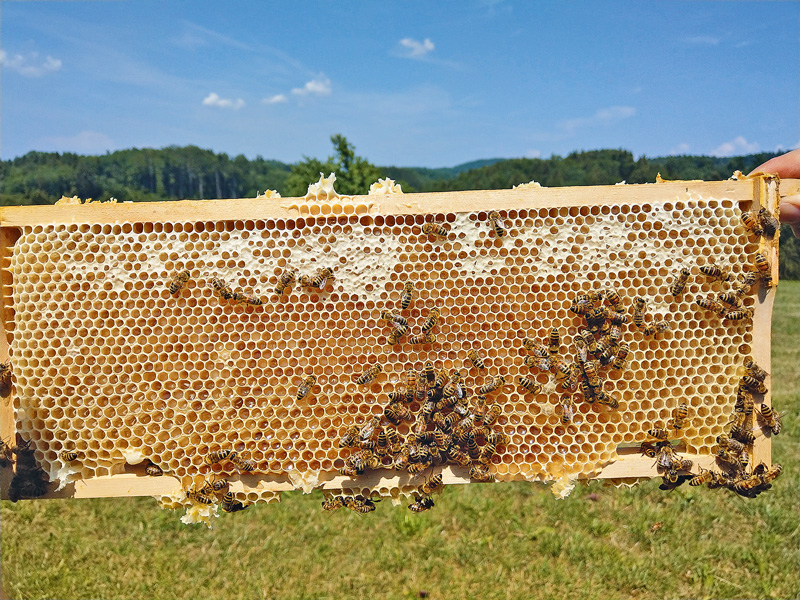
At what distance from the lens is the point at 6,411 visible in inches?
155

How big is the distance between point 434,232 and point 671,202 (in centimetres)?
199

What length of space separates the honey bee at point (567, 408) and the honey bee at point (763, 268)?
1847mm

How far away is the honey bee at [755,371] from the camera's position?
376 centimetres

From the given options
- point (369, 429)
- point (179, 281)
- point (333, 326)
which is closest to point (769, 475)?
point (369, 429)

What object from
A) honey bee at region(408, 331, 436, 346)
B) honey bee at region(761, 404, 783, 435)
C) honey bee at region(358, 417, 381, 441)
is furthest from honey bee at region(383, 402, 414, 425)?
honey bee at region(761, 404, 783, 435)

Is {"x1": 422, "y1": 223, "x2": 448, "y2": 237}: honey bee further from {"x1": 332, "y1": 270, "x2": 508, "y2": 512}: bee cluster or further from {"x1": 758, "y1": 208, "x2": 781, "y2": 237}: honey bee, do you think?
{"x1": 758, "y1": 208, "x2": 781, "y2": 237}: honey bee

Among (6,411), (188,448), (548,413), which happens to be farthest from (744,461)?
(6,411)

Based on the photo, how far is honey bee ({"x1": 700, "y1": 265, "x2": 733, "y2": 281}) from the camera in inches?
146

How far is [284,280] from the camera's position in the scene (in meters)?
3.76

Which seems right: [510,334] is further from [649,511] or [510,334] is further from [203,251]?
[649,511]

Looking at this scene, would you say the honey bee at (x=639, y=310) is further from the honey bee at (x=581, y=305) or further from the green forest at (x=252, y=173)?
the green forest at (x=252, y=173)

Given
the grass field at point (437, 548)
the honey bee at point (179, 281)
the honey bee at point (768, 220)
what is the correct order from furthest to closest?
the grass field at point (437, 548)
the honey bee at point (179, 281)
the honey bee at point (768, 220)

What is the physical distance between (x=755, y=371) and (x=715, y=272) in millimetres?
891

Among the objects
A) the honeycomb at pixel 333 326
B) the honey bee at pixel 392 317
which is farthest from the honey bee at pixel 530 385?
the honey bee at pixel 392 317
